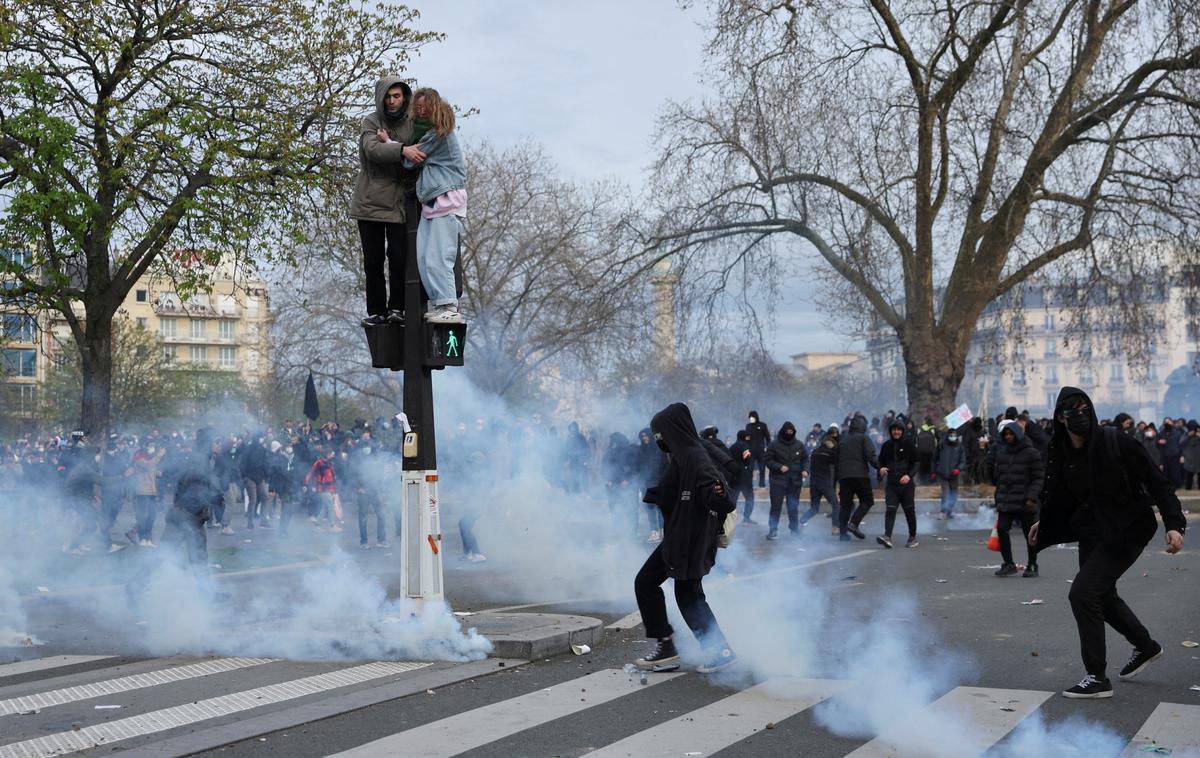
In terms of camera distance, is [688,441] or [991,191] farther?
[991,191]

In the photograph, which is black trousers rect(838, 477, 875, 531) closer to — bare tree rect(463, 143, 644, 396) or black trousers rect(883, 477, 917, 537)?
black trousers rect(883, 477, 917, 537)

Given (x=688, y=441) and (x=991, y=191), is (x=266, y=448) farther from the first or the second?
(x=991, y=191)

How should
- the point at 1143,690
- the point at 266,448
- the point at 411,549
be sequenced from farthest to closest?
1. the point at 266,448
2. the point at 411,549
3. the point at 1143,690

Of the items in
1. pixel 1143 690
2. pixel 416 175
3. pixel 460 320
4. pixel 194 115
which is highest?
pixel 194 115

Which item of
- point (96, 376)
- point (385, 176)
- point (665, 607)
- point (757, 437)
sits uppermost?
point (385, 176)

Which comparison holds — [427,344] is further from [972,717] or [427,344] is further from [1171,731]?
[1171,731]

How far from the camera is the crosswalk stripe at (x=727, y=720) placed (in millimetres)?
5816

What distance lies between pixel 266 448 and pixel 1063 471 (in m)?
14.6

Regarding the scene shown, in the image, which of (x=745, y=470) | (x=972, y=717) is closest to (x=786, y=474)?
(x=745, y=470)

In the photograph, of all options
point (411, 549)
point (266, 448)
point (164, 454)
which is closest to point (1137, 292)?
point (266, 448)

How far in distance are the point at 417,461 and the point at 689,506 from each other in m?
2.06

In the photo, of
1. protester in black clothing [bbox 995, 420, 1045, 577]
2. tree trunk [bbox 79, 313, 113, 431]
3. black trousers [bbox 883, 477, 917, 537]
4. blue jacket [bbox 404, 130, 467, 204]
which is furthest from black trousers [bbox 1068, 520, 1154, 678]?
tree trunk [bbox 79, 313, 113, 431]

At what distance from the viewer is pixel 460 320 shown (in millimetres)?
8719

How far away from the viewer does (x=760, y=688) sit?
7227mm
